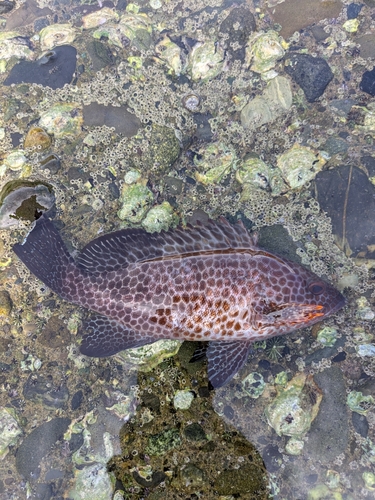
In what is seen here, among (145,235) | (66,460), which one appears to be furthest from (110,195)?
(66,460)

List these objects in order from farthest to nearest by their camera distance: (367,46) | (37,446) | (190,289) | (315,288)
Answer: (367,46) → (37,446) → (315,288) → (190,289)

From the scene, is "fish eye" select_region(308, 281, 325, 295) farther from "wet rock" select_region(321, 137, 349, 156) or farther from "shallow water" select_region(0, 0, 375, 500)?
"wet rock" select_region(321, 137, 349, 156)

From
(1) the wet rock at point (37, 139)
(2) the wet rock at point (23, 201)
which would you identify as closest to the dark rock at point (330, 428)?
(2) the wet rock at point (23, 201)

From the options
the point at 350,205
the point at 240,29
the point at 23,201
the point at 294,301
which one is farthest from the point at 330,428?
the point at 240,29

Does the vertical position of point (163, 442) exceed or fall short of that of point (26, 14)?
it falls short

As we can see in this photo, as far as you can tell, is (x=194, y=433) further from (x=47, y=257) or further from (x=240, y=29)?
(x=240, y=29)

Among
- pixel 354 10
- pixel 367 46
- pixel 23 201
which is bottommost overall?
pixel 23 201
